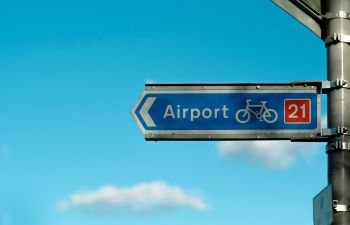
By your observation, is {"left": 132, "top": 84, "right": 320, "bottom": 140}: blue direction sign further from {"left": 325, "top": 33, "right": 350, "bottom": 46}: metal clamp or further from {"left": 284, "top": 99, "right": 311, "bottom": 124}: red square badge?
{"left": 325, "top": 33, "right": 350, "bottom": 46}: metal clamp

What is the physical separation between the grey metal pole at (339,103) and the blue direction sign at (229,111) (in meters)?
0.29

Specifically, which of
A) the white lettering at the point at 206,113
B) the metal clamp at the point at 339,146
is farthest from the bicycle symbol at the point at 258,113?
the metal clamp at the point at 339,146

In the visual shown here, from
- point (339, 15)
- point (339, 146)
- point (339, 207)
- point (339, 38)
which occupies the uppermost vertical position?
point (339, 15)

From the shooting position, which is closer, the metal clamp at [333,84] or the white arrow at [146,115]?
the metal clamp at [333,84]

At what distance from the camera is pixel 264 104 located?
426cm

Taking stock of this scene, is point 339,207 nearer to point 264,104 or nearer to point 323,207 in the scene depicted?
point 323,207

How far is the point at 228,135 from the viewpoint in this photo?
423 centimetres

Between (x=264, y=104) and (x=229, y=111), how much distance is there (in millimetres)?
248

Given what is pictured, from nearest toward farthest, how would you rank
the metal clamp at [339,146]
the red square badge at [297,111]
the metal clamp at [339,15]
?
the metal clamp at [339,146]
the metal clamp at [339,15]
the red square badge at [297,111]

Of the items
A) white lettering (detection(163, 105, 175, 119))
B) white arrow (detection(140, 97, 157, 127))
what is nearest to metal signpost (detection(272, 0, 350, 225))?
white lettering (detection(163, 105, 175, 119))

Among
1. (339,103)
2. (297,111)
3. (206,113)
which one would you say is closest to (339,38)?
(339,103)

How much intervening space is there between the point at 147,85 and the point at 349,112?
4.56ft

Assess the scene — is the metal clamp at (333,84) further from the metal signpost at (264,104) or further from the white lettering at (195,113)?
the white lettering at (195,113)

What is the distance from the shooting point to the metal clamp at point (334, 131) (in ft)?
12.4
